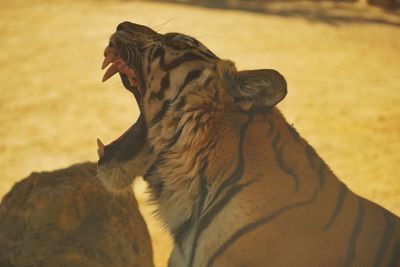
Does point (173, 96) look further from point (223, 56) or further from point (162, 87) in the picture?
point (223, 56)

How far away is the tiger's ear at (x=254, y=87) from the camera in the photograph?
1985mm

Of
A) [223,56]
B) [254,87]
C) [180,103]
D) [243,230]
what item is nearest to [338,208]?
[243,230]

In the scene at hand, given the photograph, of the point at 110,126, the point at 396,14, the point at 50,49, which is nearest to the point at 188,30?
the point at 50,49

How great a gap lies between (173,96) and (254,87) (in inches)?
12.2

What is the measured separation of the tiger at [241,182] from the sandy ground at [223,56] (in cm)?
126

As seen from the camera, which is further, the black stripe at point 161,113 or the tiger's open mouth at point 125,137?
the tiger's open mouth at point 125,137

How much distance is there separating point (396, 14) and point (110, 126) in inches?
273

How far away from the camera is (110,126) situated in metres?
5.18

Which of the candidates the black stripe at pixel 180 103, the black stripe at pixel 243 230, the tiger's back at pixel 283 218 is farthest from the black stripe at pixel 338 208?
the black stripe at pixel 180 103

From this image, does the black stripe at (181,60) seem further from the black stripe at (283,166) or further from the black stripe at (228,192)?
the black stripe at (283,166)

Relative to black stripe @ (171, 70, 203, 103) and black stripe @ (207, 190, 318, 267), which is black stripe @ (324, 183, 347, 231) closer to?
black stripe @ (207, 190, 318, 267)

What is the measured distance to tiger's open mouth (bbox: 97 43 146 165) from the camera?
2.29 metres

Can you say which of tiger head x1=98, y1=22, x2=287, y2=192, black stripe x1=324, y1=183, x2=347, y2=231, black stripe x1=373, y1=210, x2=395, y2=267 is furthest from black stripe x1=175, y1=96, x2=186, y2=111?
black stripe x1=373, y1=210, x2=395, y2=267

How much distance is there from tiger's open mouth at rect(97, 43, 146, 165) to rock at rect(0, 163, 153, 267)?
658 millimetres
